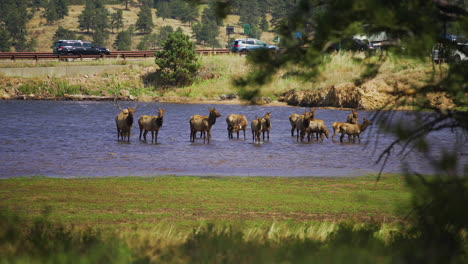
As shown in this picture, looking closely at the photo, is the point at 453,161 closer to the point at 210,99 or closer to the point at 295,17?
the point at 295,17

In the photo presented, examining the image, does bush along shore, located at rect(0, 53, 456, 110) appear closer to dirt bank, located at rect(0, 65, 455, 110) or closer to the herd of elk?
dirt bank, located at rect(0, 65, 455, 110)

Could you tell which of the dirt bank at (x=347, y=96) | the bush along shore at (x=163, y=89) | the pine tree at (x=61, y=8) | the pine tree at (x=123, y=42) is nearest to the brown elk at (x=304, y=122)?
the dirt bank at (x=347, y=96)

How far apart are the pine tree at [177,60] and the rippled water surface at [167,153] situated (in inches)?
699

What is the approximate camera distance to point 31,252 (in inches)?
310

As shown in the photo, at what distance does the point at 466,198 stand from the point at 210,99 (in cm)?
5572

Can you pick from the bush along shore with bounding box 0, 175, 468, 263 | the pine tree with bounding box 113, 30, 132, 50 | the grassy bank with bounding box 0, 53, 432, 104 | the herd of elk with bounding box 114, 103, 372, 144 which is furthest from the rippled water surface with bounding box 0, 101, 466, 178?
the pine tree with bounding box 113, 30, 132, 50

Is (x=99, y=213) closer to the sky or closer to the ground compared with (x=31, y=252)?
closer to the ground

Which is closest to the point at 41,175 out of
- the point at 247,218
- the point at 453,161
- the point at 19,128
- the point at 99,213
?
the point at 99,213

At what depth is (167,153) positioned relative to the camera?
2773 cm

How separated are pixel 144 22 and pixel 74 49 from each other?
70.8 m

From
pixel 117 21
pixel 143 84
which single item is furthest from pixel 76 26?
→ pixel 143 84

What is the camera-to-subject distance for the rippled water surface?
22.4 metres

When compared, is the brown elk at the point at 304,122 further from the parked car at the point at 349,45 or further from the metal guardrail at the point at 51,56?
the metal guardrail at the point at 51,56

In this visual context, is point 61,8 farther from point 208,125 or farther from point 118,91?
point 208,125
